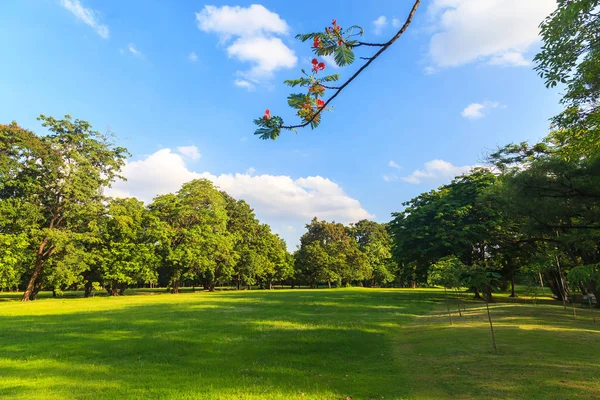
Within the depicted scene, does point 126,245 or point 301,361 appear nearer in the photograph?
point 301,361

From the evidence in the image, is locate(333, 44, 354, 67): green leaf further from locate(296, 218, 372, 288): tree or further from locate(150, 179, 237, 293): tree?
locate(296, 218, 372, 288): tree

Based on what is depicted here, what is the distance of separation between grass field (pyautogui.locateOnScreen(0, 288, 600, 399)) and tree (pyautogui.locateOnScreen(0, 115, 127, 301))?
2219cm

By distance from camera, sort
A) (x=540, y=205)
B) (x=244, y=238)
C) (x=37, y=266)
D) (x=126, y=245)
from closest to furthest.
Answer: (x=540, y=205)
(x=37, y=266)
(x=126, y=245)
(x=244, y=238)

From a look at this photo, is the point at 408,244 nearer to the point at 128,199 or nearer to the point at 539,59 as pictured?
the point at 539,59

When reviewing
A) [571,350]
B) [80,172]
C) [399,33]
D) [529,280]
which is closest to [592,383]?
[571,350]

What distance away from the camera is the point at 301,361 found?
8.58m

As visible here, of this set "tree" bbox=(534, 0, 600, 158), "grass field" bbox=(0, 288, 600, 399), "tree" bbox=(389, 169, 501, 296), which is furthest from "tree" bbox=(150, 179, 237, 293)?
"tree" bbox=(534, 0, 600, 158)

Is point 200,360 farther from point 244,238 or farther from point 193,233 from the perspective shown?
point 244,238

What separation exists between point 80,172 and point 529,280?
42462mm

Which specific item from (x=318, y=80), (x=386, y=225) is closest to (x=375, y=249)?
(x=386, y=225)

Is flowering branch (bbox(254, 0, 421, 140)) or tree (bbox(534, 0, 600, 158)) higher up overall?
tree (bbox(534, 0, 600, 158))

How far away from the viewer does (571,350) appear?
8.79 m

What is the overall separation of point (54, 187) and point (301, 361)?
3627 centimetres

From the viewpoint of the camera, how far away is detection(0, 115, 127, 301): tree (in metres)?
31.0
